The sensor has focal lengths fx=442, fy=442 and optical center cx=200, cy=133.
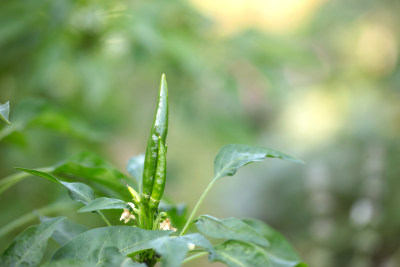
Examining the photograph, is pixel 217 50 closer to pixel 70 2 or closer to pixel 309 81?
pixel 70 2

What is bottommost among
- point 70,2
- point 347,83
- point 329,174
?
point 329,174

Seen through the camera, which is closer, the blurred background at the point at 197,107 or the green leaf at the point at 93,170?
the green leaf at the point at 93,170

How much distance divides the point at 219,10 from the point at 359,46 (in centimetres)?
100

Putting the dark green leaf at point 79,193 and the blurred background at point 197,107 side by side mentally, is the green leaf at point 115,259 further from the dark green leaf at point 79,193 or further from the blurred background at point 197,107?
the blurred background at point 197,107

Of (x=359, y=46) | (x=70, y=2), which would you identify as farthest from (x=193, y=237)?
(x=359, y=46)

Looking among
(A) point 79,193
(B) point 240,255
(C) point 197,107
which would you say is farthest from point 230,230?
(C) point 197,107

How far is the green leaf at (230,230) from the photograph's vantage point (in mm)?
382

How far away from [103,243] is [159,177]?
0.08 metres

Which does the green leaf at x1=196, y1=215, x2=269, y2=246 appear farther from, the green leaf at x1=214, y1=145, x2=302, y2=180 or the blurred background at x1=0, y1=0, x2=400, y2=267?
the blurred background at x1=0, y1=0, x2=400, y2=267

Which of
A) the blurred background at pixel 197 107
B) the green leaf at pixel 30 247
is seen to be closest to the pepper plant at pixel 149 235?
the green leaf at pixel 30 247

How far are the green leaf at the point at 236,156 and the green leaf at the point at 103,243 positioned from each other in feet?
0.36

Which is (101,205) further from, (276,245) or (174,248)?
(276,245)

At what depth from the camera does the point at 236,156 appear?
1.55 ft

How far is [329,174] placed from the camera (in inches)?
83.4
